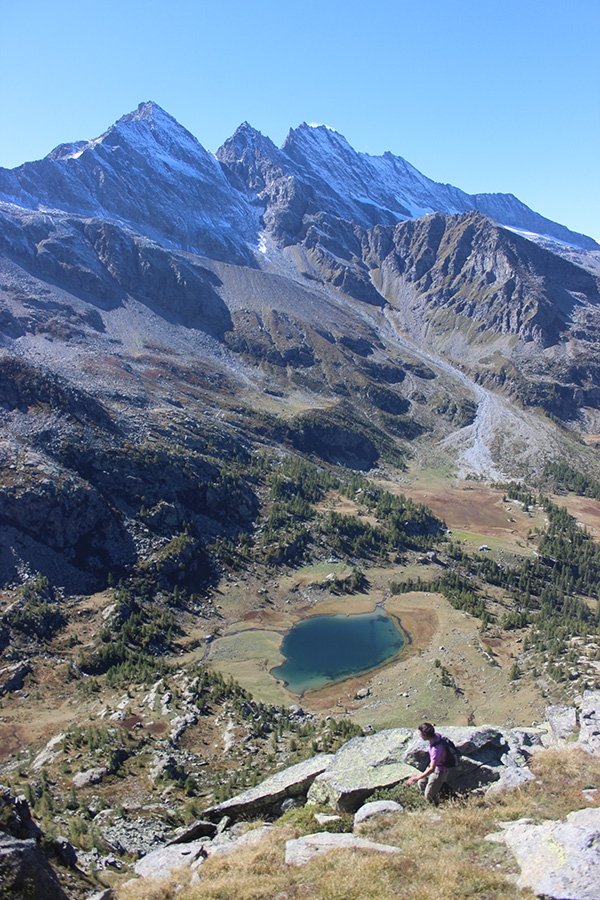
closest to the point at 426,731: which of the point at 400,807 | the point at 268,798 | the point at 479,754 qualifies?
the point at 400,807

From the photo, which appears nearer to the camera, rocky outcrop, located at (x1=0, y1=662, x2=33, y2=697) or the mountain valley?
the mountain valley

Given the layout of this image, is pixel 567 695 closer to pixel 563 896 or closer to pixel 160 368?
pixel 563 896

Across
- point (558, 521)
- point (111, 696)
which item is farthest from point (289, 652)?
point (558, 521)

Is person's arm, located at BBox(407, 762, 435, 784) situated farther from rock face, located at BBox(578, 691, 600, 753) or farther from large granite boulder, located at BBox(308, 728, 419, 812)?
rock face, located at BBox(578, 691, 600, 753)

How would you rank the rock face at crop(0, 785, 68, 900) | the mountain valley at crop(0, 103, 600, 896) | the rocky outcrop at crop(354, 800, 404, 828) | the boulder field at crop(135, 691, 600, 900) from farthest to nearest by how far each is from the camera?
the mountain valley at crop(0, 103, 600, 896) → the rocky outcrop at crop(354, 800, 404, 828) → the rock face at crop(0, 785, 68, 900) → the boulder field at crop(135, 691, 600, 900)

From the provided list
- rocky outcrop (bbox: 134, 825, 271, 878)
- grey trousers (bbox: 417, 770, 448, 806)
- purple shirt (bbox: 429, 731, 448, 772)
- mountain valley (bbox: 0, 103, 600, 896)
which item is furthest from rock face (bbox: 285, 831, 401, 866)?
mountain valley (bbox: 0, 103, 600, 896)

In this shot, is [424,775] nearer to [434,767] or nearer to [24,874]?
[434,767]

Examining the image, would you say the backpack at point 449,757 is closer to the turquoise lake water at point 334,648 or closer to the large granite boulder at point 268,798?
the large granite boulder at point 268,798
